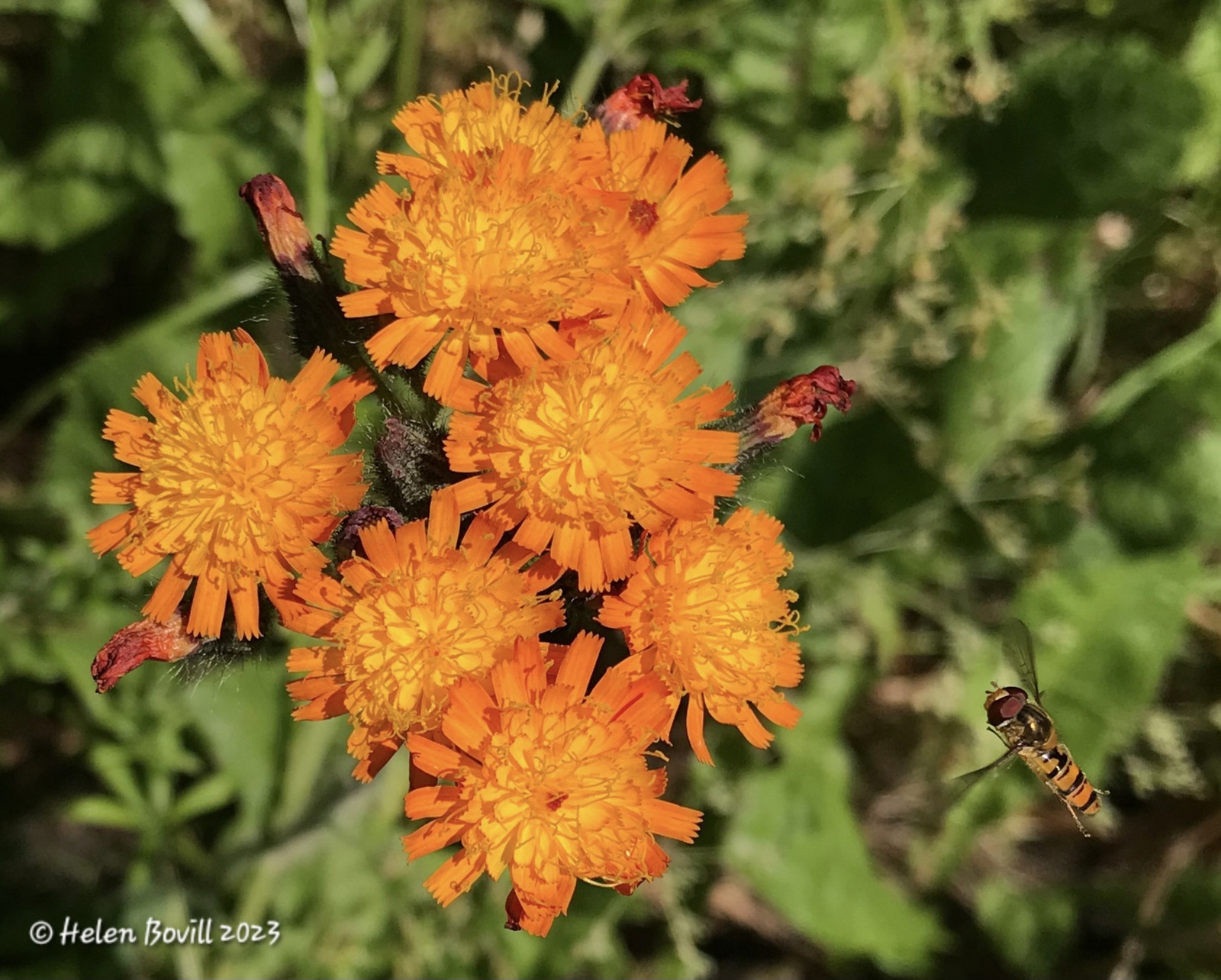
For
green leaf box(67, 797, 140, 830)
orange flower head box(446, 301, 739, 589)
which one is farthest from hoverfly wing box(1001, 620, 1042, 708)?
green leaf box(67, 797, 140, 830)

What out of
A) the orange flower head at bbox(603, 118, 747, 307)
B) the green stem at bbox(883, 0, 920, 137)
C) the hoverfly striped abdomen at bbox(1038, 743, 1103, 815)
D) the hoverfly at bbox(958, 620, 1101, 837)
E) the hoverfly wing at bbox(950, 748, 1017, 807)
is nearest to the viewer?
the orange flower head at bbox(603, 118, 747, 307)

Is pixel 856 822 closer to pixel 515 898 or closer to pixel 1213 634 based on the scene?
pixel 1213 634

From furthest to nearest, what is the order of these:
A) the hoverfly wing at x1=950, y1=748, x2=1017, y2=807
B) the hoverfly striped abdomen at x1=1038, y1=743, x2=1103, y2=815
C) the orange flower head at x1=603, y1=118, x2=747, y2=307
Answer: the hoverfly striped abdomen at x1=1038, y1=743, x2=1103, y2=815, the hoverfly wing at x1=950, y1=748, x2=1017, y2=807, the orange flower head at x1=603, y1=118, x2=747, y2=307

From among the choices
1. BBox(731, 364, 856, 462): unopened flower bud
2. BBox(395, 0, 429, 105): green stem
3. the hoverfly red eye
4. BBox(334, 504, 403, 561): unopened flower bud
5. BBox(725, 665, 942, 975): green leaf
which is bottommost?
BBox(725, 665, 942, 975): green leaf

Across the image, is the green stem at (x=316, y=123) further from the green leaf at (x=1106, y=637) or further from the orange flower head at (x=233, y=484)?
the green leaf at (x=1106, y=637)

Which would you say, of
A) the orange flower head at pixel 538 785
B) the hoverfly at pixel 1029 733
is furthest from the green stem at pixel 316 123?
the hoverfly at pixel 1029 733

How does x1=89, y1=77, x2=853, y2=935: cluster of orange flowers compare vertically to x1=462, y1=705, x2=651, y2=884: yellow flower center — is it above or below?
above

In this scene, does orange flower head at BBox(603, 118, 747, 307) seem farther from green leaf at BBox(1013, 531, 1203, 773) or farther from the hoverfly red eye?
green leaf at BBox(1013, 531, 1203, 773)

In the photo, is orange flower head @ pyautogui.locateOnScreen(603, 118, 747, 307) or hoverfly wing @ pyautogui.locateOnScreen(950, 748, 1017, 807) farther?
hoverfly wing @ pyautogui.locateOnScreen(950, 748, 1017, 807)
